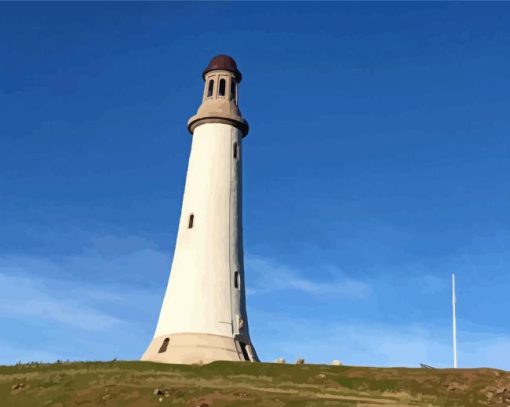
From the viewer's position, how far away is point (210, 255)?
48969mm

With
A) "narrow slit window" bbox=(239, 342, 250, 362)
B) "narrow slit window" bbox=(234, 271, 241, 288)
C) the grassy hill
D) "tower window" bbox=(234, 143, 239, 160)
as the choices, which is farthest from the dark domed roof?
the grassy hill

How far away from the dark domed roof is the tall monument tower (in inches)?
5.0

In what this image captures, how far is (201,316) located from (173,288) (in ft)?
11.0

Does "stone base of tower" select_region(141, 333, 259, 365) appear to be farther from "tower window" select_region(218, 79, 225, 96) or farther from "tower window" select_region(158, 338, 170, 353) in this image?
"tower window" select_region(218, 79, 225, 96)

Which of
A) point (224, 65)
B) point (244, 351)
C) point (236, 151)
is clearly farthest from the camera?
point (224, 65)

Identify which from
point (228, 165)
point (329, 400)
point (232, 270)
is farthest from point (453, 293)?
point (329, 400)

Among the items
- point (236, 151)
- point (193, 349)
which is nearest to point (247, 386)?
point (193, 349)

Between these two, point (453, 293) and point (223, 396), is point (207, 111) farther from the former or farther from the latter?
point (223, 396)

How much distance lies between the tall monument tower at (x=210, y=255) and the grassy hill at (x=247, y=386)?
17.5ft

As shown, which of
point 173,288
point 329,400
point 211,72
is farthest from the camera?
point 211,72

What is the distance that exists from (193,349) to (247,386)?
13149mm

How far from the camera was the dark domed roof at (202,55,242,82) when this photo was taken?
5541cm

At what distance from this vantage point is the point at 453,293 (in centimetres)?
4841

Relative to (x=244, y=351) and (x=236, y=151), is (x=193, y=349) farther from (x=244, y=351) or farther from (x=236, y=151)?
(x=236, y=151)
